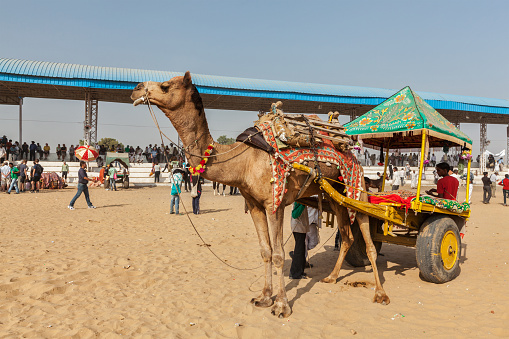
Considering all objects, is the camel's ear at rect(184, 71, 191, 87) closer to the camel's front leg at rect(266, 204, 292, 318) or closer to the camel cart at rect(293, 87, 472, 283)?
the camel's front leg at rect(266, 204, 292, 318)

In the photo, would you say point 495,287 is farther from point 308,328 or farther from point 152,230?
point 152,230

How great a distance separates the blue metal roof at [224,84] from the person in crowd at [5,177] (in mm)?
5760

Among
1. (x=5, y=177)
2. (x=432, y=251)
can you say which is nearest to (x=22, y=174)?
(x=5, y=177)

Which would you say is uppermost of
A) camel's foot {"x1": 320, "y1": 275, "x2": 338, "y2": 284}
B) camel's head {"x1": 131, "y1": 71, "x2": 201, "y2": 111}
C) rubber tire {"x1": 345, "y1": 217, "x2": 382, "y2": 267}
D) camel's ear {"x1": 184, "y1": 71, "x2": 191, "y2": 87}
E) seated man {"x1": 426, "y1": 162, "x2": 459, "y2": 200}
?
camel's ear {"x1": 184, "y1": 71, "x2": 191, "y2": 87}

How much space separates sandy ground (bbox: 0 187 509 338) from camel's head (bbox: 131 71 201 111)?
2602 mm

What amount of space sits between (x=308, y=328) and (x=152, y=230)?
6.88 metres

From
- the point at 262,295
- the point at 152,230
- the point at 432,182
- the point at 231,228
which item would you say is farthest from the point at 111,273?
the point at 432,182

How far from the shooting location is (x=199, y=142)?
4457 millimetres

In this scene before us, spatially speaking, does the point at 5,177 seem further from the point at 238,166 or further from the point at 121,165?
the point at 238,166

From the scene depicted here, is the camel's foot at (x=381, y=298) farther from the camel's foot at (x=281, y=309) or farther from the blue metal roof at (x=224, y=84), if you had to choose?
the blue metal roof at (x=224, y=84)

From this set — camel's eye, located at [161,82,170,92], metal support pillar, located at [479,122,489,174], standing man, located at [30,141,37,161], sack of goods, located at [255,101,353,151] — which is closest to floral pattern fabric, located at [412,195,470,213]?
sack of goods, located at [255,101,353,151]

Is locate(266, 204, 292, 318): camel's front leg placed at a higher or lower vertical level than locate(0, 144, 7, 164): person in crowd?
lower

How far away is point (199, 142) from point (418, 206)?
3.47 m

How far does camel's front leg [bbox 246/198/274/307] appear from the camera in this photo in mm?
4859
